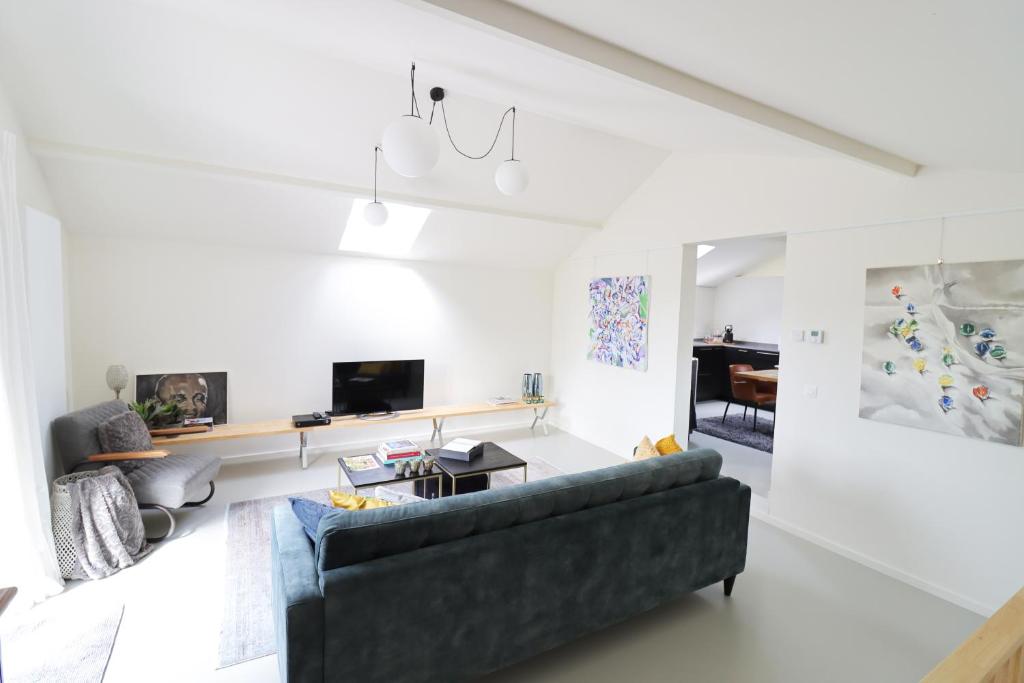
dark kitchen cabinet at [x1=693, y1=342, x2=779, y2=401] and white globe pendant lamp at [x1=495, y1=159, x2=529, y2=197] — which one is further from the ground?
→ white globe pendant lamp at [x1=495, y1=159, x2=529, y2=197]

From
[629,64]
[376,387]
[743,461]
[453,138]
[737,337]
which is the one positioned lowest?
[743,461]

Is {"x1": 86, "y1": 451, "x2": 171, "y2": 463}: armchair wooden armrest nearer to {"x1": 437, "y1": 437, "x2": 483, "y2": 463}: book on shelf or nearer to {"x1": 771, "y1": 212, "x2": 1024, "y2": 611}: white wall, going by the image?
{"x1": 437, "y1": 437, "x2": 483, "y2": 463}: book on shelf

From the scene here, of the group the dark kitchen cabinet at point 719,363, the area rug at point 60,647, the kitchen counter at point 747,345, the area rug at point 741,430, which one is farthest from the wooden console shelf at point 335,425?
the kitchen counter at point 747,345

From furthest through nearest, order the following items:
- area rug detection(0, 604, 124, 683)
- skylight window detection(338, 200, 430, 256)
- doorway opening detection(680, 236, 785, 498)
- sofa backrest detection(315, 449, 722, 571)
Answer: doorway opening detection(680, 236, 785, 498) < skylight window detection(338, 200, 430, 256) < area rug detection(0, 604, 124, 683) < sofa backrest detection(315, 449, 722, 571)

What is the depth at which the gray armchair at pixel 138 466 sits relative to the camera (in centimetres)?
330

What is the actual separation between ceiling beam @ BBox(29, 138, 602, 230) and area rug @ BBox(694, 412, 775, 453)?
3630 mm

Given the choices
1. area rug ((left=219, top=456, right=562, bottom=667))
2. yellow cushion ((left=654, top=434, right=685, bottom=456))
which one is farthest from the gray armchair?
yellow cushion ((left=654, top=434, right=685, bottom=456))

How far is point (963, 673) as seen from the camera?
1035 millimetres

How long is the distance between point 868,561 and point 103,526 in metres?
4.90

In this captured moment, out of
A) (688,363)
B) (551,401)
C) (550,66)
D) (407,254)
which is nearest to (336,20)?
(550,66)

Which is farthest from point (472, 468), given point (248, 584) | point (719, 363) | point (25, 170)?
point (719, 363)

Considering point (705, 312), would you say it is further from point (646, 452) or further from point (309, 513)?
point (309, 513)

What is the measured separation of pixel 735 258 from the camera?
7891 millimetres

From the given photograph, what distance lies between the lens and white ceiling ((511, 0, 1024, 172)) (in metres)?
1.42
